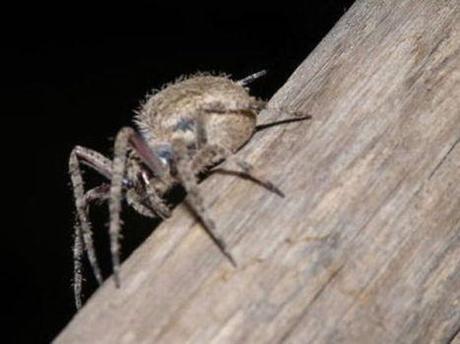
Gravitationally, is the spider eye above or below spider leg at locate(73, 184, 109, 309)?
above

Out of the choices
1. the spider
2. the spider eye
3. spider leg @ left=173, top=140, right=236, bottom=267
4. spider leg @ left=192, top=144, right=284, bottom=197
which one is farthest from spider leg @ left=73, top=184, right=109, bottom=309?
spider leg @ left=192, top=144, right=284, bottom=197

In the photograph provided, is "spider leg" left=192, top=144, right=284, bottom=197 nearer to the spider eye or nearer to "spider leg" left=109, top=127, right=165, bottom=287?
"spider leg" left=109, top=127, right=165, bottom=287

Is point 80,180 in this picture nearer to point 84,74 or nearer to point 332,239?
point 332,239

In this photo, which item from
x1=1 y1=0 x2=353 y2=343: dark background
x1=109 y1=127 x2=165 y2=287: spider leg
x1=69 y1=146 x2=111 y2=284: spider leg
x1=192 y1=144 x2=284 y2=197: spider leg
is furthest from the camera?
x1=1 y1=0 x2=353 y2=343: dark background

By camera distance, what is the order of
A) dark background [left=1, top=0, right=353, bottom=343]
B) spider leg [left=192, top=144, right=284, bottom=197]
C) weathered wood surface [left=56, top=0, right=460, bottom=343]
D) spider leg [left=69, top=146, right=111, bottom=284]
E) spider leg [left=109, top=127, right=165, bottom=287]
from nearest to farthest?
1. weathered wood surface [left=56, top=0, right=460, bottom=343]
2. spider leg [left=192, top=144, right=284, bottom=197]
3. spider leg [left=109, top=127, right=165, bottom=287]
4. spider leg [left=69, top=146, right=111, bottom=284]
5. dark background [left=1, top=0, right=353, bottom=343]

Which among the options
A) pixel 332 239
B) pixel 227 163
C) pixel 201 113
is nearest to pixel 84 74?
pixel 201 113

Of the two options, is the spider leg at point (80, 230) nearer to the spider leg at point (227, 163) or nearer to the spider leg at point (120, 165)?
the spider leg at point (120, 165)

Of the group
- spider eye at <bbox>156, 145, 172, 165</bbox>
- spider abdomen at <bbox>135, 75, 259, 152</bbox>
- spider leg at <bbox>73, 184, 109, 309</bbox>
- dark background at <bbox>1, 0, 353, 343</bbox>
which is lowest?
dark background at <bbox>1, 0, 353, 343</bbox>

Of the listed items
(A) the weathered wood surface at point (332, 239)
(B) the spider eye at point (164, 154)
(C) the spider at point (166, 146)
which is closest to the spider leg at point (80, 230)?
(C) the spider at point (166, 146)

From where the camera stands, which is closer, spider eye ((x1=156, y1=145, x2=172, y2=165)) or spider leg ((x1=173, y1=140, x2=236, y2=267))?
spider leg ((x1=173, y1=140, x2=236, y2=267))
